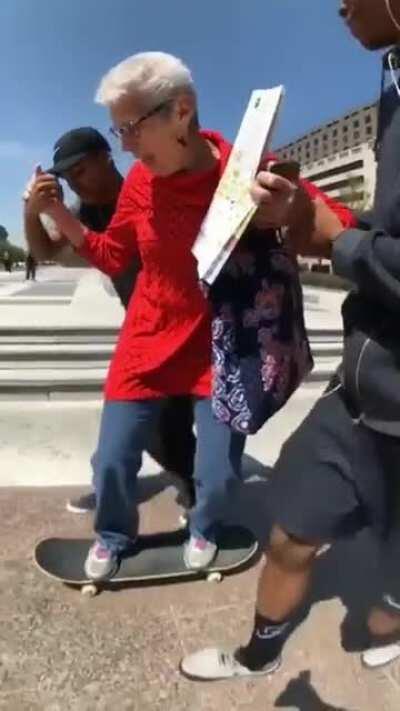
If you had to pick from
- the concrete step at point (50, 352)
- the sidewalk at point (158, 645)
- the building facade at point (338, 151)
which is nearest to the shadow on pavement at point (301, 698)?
the sidewalk at point (158, 645)

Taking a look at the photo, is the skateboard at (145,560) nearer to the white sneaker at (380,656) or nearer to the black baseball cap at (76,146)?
the white sneaker at (380,656)

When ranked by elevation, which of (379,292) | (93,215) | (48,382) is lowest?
(48,382)

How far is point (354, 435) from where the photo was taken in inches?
63.6

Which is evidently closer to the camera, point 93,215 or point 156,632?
point 156,632

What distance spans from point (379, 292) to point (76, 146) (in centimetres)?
130

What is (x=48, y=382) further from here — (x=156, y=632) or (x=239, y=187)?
(x=239, y=187)

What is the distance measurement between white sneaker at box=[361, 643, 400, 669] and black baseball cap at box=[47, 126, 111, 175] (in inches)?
65.8

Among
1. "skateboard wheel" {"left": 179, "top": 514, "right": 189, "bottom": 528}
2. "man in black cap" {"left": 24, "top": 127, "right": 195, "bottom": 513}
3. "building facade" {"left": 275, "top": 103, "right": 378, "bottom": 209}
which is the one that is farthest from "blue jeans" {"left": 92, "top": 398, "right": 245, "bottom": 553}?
"building facade" {"left": 275, "top": 103, "right": 378, "bottom": 209}

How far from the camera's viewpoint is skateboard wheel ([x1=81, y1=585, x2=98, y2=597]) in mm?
2262

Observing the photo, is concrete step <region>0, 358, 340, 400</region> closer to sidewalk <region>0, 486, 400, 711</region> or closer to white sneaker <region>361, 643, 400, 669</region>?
sidewalk <region>0, 486, 400, 711</region>

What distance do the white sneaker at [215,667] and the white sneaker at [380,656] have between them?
0.81 ft

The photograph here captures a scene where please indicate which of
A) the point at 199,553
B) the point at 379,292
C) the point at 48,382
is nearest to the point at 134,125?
the point at 379,292

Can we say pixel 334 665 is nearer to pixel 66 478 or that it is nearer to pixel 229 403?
pixel 229 403

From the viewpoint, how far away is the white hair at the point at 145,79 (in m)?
1.89
